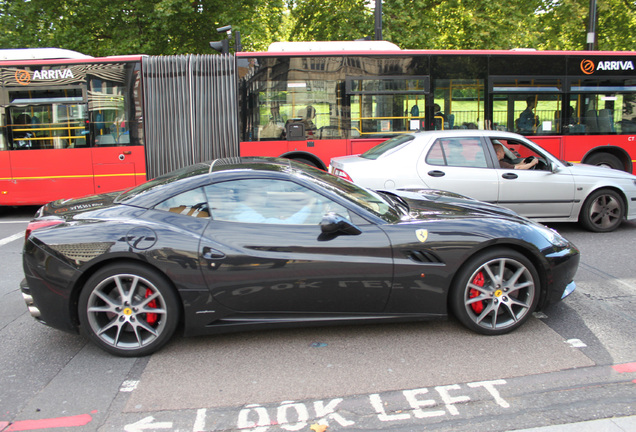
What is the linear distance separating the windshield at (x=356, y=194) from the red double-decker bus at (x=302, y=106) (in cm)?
558

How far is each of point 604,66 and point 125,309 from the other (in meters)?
9.97

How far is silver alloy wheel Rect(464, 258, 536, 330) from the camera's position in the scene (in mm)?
3906

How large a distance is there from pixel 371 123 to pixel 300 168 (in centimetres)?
585

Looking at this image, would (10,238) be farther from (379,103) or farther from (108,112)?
(379,103)

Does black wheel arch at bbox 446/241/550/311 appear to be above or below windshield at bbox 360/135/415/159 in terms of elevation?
below

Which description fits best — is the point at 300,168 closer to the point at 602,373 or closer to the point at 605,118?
the point at 602,373

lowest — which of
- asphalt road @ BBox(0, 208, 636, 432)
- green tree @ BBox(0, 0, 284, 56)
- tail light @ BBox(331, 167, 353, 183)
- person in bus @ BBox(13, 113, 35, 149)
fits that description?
asphalt road @ BBox(0, 208, 636, 432)

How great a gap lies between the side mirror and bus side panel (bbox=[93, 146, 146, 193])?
6929 mm

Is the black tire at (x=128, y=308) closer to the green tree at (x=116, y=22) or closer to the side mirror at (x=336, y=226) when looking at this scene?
the side mirror at (x=336, y=226)

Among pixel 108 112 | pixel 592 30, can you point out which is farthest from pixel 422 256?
pixel 592 30

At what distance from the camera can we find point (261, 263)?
3.64 metres

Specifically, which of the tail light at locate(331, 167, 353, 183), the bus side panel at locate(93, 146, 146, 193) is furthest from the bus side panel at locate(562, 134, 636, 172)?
the bus side panel at locate(93, 146, 146, 193)

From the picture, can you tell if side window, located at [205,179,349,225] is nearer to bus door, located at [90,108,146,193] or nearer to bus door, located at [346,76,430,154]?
bus door, located at [346,76,430,154]

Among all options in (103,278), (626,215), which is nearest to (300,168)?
(103,278)
